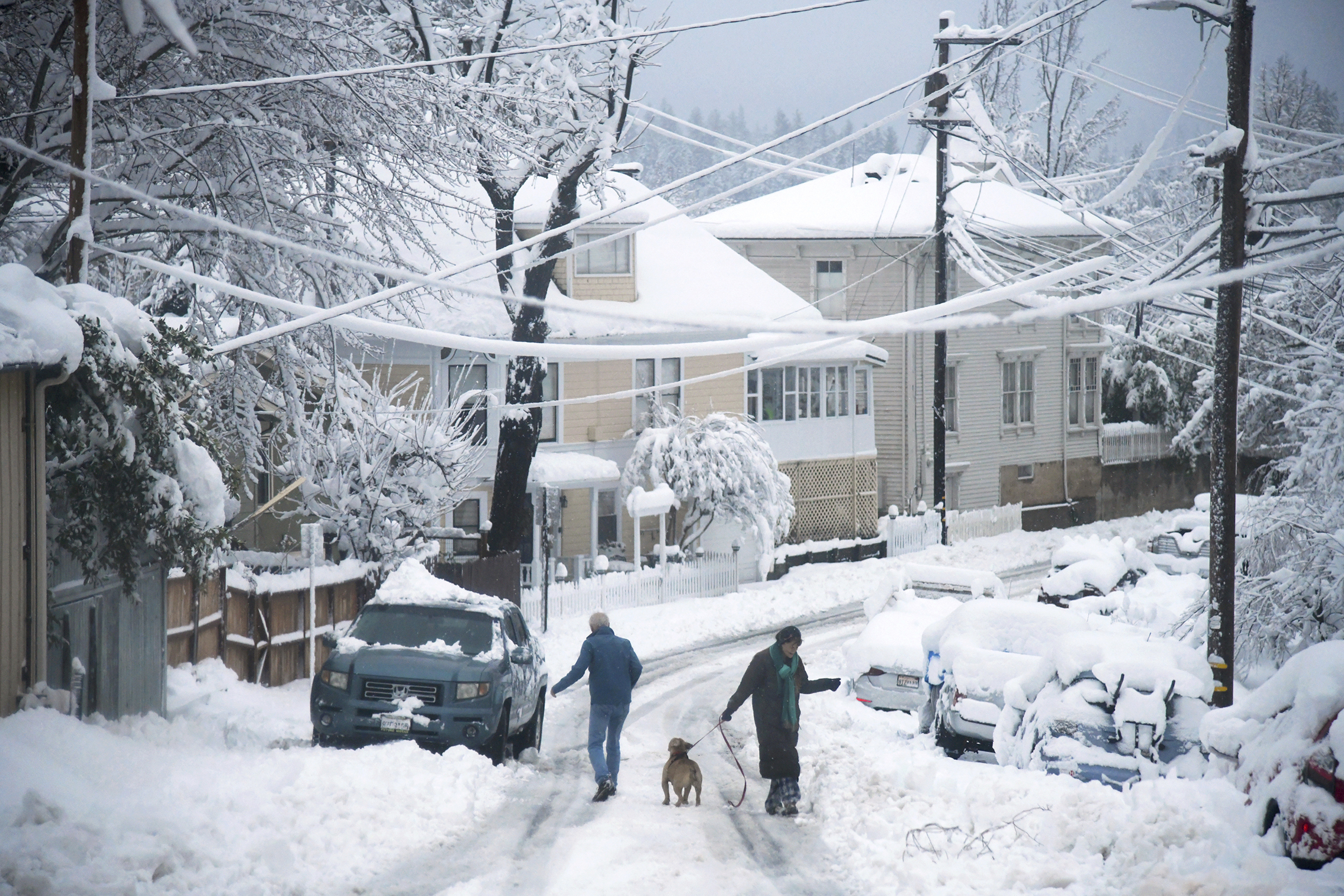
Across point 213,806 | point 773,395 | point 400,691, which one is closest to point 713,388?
point 773,395

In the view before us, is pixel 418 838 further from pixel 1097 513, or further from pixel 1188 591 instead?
pixel 1097 513

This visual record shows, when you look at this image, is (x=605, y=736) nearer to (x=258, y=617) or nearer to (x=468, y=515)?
(x=258, y=617)

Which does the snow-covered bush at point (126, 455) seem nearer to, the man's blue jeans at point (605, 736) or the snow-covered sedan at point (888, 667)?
the man's blue jeans at point (605, 736)

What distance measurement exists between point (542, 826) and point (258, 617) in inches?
305

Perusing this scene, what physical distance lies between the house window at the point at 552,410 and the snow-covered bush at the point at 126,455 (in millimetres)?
18955

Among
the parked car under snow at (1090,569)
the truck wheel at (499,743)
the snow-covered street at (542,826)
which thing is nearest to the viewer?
the snow-covered street at (542,826)

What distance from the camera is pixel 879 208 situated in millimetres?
39906

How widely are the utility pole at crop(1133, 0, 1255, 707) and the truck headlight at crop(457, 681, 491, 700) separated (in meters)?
7.04

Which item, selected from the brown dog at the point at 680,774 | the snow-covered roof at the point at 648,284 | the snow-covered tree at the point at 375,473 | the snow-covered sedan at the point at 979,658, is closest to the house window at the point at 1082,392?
the snow-covered roof at the point at 648,284

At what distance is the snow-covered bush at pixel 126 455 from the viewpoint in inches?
368

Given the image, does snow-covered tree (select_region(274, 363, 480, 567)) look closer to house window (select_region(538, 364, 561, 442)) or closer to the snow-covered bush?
the snow-covered bush

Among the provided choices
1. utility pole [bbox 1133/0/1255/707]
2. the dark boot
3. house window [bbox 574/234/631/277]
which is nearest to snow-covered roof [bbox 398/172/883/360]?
house window [bbox 574/234/631/277]

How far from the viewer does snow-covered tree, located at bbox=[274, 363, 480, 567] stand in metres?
18.1

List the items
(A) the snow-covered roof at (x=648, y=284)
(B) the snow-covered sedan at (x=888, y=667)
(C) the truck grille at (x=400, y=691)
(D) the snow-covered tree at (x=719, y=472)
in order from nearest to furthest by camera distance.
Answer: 1. (C) the truck grille at (x=400, y=691)
2. (B) the snow-covered sedan at (x=888, y=667)
3. (A) the snow-covered roof at (x=648, y=284)
4. (D) the snow-covered tree at (x=719, y=472)
